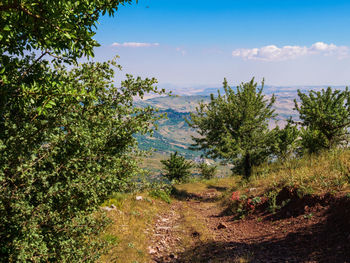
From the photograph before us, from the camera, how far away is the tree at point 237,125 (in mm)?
20375

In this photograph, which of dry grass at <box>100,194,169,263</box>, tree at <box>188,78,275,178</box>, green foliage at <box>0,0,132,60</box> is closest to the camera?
green foliage at <box>0,0,132,60</box>

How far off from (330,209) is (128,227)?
8.79 metres

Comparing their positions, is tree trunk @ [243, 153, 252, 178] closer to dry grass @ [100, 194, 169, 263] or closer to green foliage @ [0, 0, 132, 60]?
dry grass @ [100, 194, 169, 263]

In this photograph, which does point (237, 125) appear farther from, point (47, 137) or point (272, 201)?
point (47, 137)

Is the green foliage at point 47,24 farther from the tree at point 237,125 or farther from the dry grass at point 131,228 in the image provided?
the tree at point 237,125

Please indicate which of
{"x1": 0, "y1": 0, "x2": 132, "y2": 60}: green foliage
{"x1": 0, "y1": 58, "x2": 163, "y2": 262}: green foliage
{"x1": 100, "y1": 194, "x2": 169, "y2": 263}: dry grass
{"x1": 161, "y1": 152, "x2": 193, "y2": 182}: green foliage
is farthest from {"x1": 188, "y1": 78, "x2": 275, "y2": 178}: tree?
{"x1": 0, "y1": 0, "x2": 132, "y2": 60}: green foliage

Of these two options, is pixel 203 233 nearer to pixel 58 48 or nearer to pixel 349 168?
pixel 349 168

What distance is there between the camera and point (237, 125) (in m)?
21.7

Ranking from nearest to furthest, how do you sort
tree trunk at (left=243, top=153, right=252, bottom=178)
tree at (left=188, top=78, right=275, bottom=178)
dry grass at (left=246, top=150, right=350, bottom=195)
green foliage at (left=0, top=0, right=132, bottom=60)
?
green foliage at (left=0, top=0, right=132, bottom=60) < dry grass at (left=246, top=150, right=350, bottom=195) < tree at (left=188, top=78, right=275, bottom=178) < tree trunk at (left=243, top=153, right=252, bottom=178)

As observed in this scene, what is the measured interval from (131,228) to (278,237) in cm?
671

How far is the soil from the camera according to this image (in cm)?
654

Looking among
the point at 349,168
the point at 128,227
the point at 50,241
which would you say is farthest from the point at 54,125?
the point at 349,168

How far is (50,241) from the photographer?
4.39 m

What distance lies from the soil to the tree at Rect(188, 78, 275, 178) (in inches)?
367
